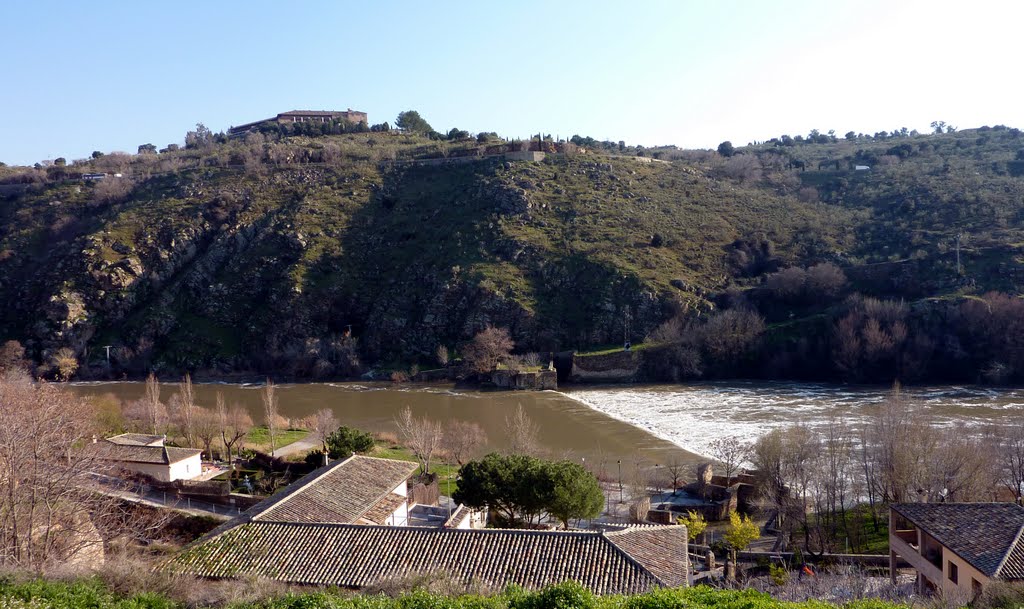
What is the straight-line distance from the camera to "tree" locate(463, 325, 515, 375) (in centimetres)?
5491

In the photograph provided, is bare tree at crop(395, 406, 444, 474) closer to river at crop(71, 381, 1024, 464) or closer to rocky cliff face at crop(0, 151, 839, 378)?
river at crop(71, 381, 1024, 464)

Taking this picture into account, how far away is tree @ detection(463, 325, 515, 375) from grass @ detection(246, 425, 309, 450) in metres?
18.2

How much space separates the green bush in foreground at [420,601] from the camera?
1032cm

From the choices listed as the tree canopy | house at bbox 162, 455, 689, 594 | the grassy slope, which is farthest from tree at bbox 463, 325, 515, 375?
house at bbox 162, 455, 689, 594

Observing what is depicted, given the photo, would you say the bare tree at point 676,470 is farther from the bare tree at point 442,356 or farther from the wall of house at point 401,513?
the bare tree at point 442,356

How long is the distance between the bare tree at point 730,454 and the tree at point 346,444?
14120 millimetres

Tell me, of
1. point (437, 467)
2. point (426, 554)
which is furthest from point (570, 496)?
point (437, 467)

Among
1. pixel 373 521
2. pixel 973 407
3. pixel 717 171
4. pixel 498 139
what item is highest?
pixel 498 139

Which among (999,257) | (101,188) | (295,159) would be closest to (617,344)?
(999,257)

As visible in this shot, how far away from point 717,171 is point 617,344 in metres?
43.0

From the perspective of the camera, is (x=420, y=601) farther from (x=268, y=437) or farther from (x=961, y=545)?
(x=268, y=437)

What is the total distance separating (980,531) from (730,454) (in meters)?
15.1

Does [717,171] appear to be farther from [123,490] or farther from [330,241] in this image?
[123,490]

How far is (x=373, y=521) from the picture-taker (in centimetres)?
1831
